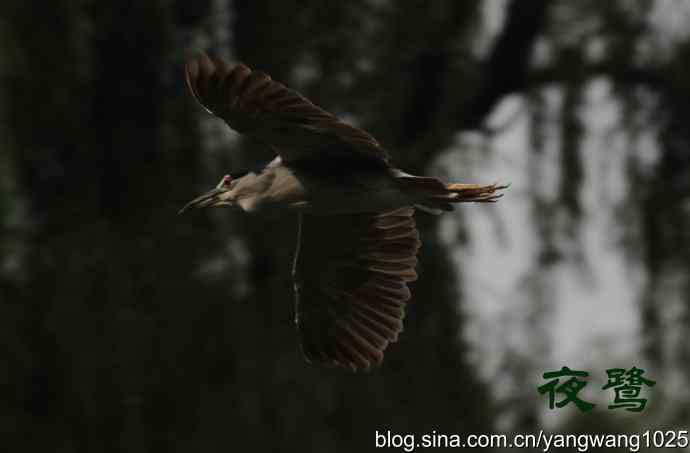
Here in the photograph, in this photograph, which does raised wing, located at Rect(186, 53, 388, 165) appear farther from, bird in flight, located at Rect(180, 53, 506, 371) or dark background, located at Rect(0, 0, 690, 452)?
dark background, located at Rect(0, 0, 690, 452)

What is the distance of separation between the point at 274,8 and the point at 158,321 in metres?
1.01

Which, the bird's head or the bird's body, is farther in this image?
the bird's head

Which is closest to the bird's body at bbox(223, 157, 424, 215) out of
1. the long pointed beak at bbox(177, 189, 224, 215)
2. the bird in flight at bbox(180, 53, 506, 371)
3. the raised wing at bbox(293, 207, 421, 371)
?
the bird in flight at bbox(180, 53, 506, 371)

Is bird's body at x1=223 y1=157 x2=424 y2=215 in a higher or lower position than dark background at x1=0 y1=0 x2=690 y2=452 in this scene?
lower

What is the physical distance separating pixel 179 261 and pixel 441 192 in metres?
1.40

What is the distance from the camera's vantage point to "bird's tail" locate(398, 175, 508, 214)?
14.4 feet

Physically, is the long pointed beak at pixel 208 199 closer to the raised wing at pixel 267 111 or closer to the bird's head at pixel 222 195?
the bird's head at pixel 222 195

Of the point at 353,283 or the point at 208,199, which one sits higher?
the point at 208,199

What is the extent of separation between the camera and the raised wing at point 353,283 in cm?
500

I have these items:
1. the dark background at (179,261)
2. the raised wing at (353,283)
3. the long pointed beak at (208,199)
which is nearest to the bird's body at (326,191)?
the long pointed beak at (208,199)

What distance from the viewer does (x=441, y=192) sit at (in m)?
4.41

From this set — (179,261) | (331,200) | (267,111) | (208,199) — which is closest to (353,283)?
(208,199)

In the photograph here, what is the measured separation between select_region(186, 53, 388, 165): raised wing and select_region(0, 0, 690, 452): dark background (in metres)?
1.11

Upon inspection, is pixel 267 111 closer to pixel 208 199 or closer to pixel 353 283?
pixel 208 199
